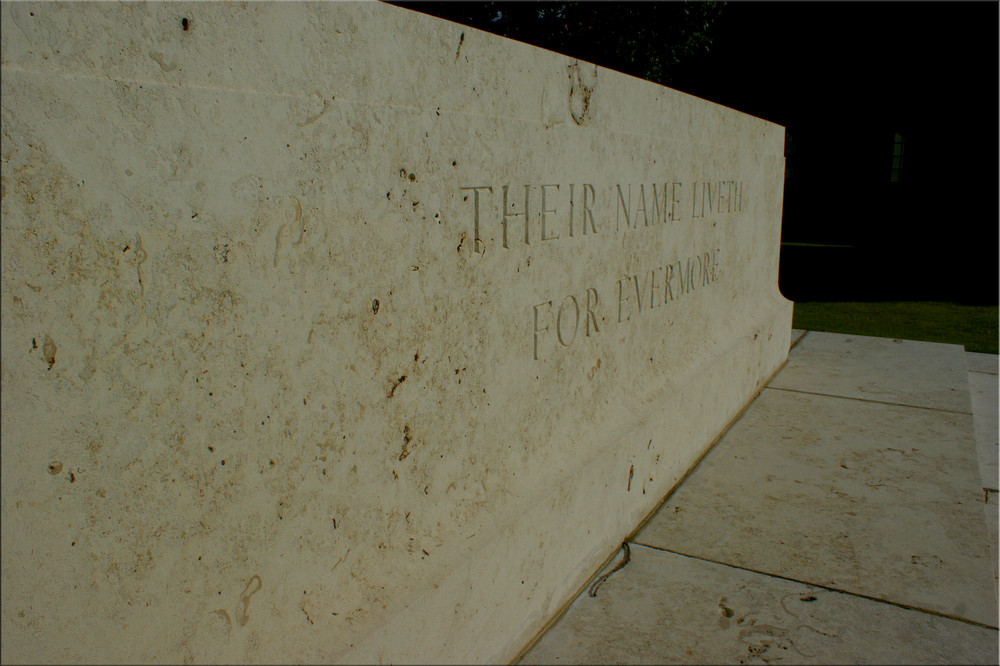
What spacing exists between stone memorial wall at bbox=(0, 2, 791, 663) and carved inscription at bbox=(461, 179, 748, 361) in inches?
0.6

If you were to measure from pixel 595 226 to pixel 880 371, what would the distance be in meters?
4.00

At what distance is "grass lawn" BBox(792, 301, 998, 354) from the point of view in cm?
794

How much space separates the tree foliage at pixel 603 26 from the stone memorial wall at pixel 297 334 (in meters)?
14.5

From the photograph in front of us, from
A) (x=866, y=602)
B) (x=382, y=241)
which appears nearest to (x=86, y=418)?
(x=382, y=241)

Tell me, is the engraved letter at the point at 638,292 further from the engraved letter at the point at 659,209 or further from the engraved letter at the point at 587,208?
the engraved letter at the point at 587,208

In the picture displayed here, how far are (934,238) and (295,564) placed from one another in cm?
1988

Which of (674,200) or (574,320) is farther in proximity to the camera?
(674,200)

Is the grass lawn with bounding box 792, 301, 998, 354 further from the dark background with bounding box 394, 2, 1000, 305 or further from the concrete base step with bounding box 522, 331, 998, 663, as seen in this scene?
the dark background with bounding box 394, 2, 1000, 305

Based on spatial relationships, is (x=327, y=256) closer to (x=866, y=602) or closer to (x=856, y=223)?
(x=866, y=602)

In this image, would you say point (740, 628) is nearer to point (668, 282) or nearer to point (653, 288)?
point (653, 288)

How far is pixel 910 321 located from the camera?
8766mm

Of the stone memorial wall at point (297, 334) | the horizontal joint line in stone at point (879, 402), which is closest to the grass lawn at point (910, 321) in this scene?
the horizontal joint line in stone at point (879, 402)

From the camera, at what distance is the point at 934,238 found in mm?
18078

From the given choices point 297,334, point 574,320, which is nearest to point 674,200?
point 574,320
